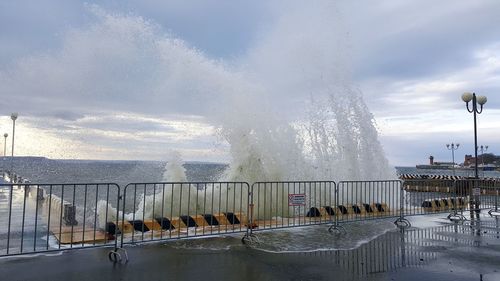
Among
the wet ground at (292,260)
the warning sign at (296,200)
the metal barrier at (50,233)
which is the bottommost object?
the wet ground at (292,260)

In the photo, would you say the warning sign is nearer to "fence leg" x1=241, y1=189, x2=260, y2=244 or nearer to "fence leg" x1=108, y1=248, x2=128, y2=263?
"fence leg" x1=241, y1=189, x2=260, y2=244

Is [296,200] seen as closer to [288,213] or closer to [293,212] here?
[293,212]

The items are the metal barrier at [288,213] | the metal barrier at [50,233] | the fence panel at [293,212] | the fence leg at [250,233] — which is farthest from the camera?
the fence panel at [293,212]

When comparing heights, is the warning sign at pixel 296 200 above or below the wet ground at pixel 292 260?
above

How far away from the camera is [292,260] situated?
23.0 ft

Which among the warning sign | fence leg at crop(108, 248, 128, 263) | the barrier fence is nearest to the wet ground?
fence leg at crop(108, 248, 128, 263)

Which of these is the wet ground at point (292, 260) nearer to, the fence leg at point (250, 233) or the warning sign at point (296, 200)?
the fence leg at point (250, 233)

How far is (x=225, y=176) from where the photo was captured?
1489cm

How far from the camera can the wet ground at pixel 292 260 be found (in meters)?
6.06

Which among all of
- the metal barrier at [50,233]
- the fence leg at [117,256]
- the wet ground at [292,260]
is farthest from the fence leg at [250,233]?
the metal barrier at [50,233]

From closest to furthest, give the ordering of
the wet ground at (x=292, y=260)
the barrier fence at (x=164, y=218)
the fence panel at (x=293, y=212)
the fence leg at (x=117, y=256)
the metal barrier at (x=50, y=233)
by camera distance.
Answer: the wet ground at (x=292, y=260)
the fence leg at (x=117, y=256)
the metal barrier at (x=50, y=233)
the barrier fence at (x=164, y=218)
the fence panel at (x=293, y=212)

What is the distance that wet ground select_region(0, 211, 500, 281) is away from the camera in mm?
6059

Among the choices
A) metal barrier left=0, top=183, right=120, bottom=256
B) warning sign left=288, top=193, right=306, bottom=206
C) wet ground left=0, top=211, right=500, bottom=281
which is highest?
warning sign left=288, top=193, right=306, bottom=206

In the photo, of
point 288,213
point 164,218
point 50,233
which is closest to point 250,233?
point 164,218
